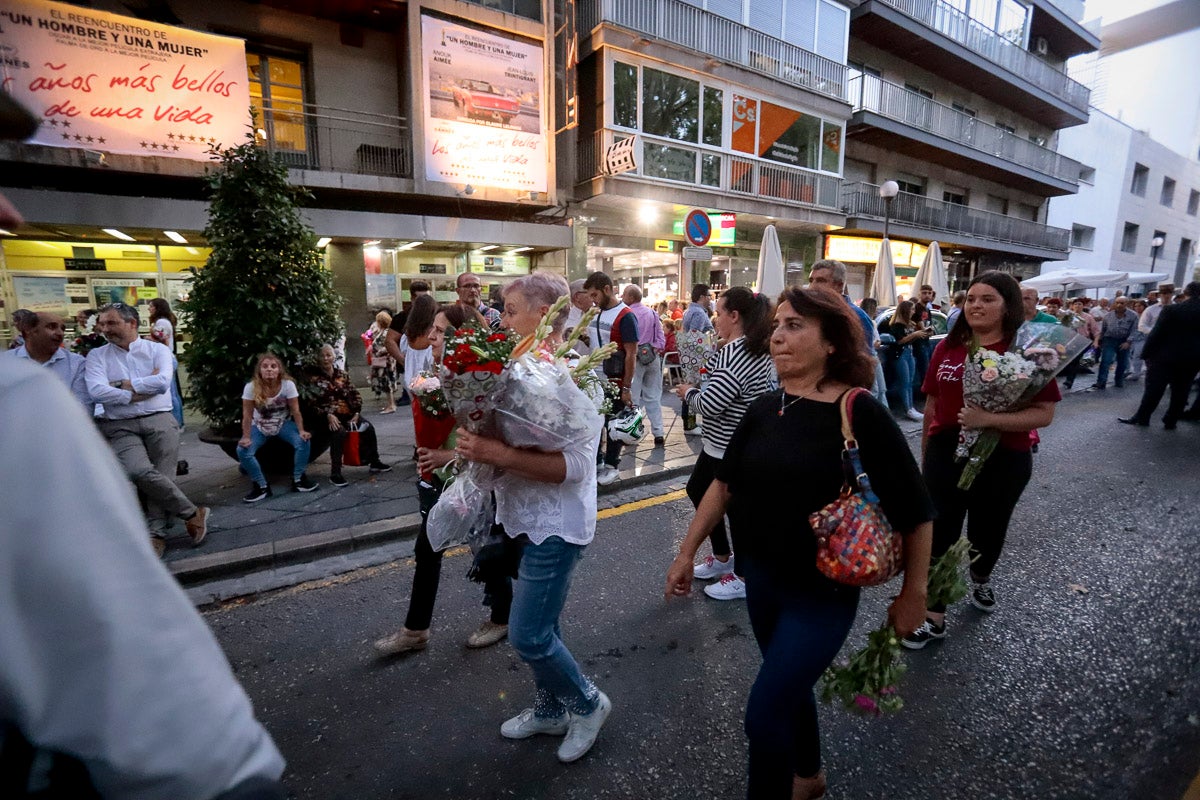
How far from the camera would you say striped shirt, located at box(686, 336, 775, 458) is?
10.6ft

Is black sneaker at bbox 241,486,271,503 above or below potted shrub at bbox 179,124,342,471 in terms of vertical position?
below

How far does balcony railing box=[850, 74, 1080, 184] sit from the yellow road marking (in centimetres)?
1696

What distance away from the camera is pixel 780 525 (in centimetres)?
191

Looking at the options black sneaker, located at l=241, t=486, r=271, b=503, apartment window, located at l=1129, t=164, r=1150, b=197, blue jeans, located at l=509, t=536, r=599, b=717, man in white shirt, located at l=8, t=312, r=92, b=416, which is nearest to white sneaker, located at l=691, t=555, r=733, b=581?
blue jeans, located at l=509, t=536, r=599, b=717

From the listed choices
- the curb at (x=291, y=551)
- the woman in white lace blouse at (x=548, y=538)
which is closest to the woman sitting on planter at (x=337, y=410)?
the curb at (x=291, y=551)

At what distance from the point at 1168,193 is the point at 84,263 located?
5021 cm

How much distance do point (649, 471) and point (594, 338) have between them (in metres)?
1.52

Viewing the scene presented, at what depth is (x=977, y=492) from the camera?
10.6 feet

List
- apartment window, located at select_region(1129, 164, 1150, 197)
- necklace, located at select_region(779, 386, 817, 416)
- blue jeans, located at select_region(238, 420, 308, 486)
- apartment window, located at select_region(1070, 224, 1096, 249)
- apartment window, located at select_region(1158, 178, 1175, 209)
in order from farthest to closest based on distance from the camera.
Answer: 1. apartment window, located at select_region(1158, 178, 1175, 209)
2. apartment window, located at select_region(1129, 164, 1150, 197)
3. apartment window, located at select_region(1070, 224, 1096, 249)
4. blue jeans, located at select_region(238, 420, 308, 486)
5. necklace, located at select_region(779, 386, 817, 416)

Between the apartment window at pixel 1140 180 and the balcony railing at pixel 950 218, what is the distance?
9116 millimetres

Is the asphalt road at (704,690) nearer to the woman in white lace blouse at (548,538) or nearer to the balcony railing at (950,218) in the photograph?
the woman in white lace blouse at (548,538)

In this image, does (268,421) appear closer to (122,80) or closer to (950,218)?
(122,80)

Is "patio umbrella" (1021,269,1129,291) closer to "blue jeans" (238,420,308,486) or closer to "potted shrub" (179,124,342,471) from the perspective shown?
"potted shrub" (179,124,342,471)

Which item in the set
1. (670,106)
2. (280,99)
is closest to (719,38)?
→ (670,106)
